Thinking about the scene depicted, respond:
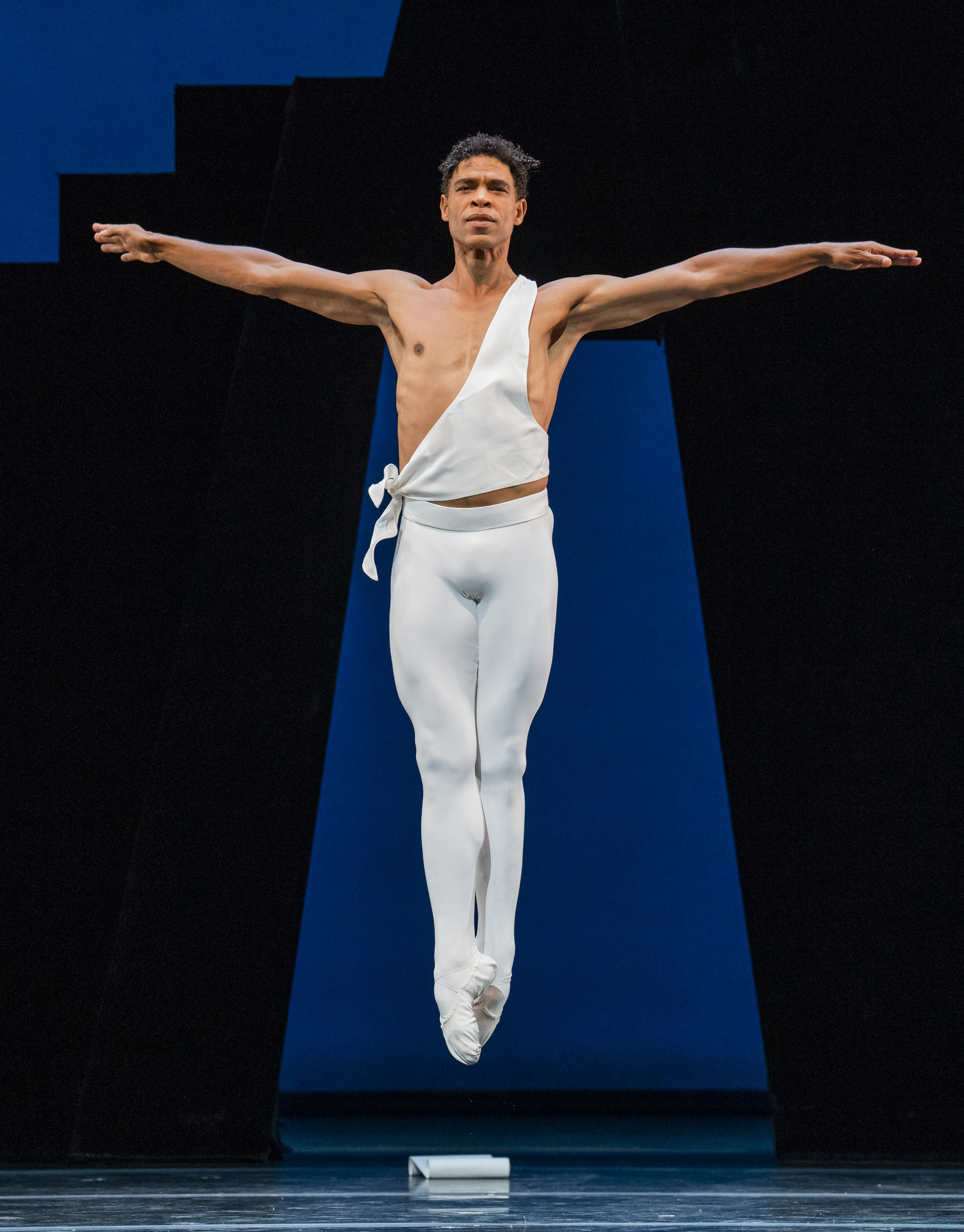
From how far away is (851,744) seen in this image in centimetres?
525

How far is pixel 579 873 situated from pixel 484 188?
12.3 feet

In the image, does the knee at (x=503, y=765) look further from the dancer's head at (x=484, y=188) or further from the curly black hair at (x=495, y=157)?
the curly black hair at (x=495, y=157)

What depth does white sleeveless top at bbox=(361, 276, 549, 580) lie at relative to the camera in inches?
164

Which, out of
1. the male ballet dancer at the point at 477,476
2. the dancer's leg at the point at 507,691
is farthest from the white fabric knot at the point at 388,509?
the dancer's leg at the point at 507,691

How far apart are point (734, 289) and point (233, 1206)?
284cm

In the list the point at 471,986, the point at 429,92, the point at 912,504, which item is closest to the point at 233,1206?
the point at 471,986

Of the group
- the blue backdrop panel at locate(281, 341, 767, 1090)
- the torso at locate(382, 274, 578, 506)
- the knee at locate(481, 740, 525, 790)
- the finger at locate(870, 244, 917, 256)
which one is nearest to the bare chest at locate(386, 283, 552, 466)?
the torso at locate(382, 274, 578, 506)

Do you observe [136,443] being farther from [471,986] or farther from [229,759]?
[471,986]

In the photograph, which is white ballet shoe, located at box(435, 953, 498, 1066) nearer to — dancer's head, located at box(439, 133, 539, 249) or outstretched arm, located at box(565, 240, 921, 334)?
outstretched arm, located at box(565, 240, 921, 334)

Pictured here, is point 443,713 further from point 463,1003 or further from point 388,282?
point 388,282

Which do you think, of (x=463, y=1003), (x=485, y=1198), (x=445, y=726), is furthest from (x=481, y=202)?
(x=485, y=1198)

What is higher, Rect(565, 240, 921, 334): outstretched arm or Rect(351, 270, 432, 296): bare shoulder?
Rect(351, 270, 432, 296): bare shoulder

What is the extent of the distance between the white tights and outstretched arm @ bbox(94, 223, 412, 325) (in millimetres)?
643

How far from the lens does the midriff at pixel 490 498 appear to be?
13.9ft
